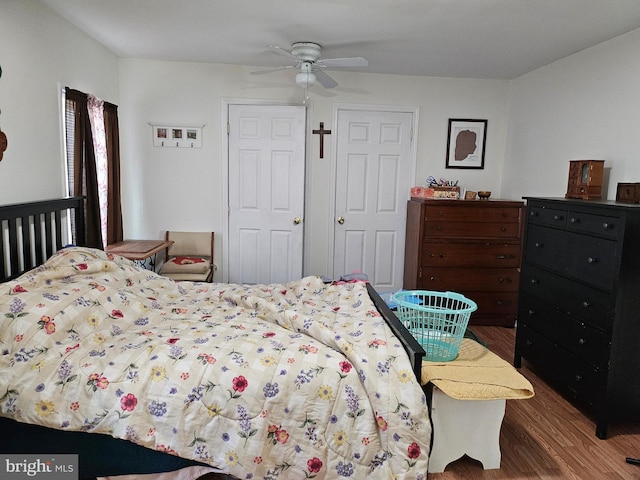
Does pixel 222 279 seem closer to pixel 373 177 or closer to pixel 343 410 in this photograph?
pixel 373 177

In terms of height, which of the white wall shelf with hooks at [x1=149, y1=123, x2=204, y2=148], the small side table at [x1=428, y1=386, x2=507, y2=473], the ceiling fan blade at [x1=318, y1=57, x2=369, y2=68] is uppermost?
the ceiling fan blade at [x1=318, y1=57, x2=369, y2=68]

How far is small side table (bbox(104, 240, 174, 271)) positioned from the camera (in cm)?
346

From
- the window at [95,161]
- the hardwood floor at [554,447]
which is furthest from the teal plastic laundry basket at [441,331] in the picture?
the window at [95,161]

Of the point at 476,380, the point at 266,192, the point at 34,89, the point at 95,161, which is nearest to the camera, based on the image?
the point at 476,380

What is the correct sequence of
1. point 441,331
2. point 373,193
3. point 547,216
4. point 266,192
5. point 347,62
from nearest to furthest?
point 441,331
point 547,216
point 347,62
point 266,192
point 373,193

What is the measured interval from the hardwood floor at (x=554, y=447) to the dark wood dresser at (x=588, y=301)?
0.10 meters

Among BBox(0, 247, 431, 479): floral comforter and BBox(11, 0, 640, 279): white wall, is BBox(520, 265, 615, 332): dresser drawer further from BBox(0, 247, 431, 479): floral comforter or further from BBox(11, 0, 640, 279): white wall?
BBox(0, 247, 431, 479): floral comforter

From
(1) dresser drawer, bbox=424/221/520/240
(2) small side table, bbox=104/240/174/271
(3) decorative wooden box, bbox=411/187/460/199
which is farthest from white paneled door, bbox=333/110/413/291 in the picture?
(2) small side table, bbox=104/240/174/271

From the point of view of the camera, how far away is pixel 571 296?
2.62 meters

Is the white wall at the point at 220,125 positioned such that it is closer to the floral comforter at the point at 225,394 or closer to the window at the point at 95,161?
the window at the point at 95,161

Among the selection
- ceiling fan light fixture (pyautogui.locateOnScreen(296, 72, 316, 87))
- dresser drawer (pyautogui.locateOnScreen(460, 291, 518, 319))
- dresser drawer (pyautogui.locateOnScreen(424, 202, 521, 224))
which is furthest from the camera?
dresser drawer (pyautogui.locateOnScreen(460, 291, 518, 319))

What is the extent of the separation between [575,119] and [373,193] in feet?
6.14

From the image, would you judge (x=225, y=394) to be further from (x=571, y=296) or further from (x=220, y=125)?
(x=220, y=125)

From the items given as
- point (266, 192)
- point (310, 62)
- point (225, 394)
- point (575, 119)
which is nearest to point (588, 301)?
point (575, 119)
